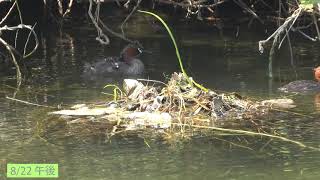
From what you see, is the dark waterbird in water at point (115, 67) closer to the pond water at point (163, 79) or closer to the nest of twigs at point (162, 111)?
the pond water at point (163, 79)

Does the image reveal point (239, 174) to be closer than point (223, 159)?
Yes

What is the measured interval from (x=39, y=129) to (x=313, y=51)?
7.26 m

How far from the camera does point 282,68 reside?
12516 millimetres

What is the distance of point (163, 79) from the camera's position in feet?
37.6

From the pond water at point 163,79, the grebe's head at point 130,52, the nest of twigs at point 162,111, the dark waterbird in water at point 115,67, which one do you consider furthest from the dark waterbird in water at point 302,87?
the grebe's head at point 130,52

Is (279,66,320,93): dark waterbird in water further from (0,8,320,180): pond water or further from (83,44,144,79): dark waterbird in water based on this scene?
(83,44,144,79): dark waterbird in water

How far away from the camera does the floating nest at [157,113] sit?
8.37m

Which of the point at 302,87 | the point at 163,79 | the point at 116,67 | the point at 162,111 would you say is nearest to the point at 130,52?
the point at 116,67

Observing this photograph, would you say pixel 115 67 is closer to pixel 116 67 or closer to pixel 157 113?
pixel 116 67

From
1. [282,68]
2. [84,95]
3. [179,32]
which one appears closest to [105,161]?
[84,95]

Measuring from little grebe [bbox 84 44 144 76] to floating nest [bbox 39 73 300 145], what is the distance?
91.7 inches

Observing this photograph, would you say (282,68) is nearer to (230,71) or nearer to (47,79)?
(230,71)

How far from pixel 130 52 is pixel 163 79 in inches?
75.2

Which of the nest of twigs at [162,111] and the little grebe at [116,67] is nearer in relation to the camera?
the nest of twigs at [162,111]
